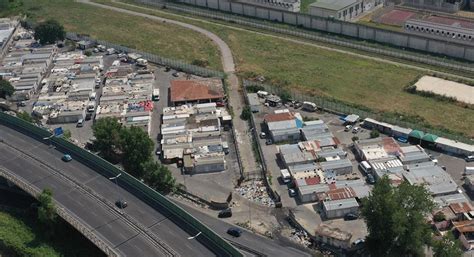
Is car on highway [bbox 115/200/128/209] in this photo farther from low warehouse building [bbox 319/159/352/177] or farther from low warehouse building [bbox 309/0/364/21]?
low warehouse building [bbox 309/0/364/21]

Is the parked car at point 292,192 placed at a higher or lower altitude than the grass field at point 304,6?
lower

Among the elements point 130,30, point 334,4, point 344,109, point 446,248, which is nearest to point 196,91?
point 344,109

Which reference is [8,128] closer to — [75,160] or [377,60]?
[75,160]

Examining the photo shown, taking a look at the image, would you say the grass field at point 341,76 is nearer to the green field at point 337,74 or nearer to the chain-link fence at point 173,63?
the green field at point 337,74

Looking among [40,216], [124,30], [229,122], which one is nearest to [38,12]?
[124,30]

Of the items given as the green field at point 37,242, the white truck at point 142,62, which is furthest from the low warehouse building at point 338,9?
the green field at point 37,242

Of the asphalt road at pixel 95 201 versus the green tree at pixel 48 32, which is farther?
the green tree at pixel 48 32

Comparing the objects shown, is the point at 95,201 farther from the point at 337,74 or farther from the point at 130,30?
the point at 130,30

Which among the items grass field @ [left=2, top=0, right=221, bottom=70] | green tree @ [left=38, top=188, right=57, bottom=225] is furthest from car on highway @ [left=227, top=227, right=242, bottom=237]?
grass field @ [left=2, top=0, right=221, bottom=70]
